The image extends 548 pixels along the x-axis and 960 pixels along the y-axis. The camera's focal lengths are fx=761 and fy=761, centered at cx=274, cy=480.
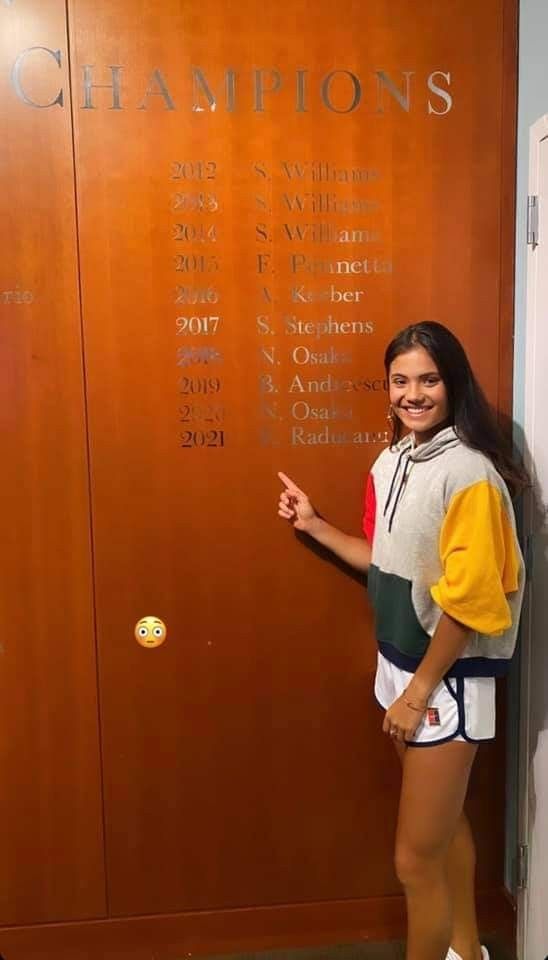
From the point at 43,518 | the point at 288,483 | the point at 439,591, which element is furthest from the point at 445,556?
the point at 43,518

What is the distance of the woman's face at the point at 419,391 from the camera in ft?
4.93

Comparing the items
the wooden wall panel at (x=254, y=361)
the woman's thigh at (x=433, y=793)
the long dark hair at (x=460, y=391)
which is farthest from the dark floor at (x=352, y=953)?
the long dark hair at (x=460, y=391)

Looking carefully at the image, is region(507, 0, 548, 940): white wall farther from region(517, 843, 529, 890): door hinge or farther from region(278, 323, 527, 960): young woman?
region(278, 323, 527, 960): young woman

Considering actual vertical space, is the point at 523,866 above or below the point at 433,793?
below

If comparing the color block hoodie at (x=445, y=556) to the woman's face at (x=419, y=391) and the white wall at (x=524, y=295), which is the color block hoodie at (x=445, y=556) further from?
the white wall at (x=524, y=295)

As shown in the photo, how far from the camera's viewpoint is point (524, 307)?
5.74 ft

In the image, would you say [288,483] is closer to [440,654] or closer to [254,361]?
[254,361]

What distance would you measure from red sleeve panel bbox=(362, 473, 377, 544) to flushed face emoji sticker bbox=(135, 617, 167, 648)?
1.72 ft

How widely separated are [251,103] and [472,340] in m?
0.72

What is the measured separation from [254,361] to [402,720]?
0.84 metres

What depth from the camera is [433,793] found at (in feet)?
4.94

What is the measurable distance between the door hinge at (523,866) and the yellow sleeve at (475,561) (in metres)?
0.75

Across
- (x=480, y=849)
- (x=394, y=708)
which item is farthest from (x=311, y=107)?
(x=480, y=849)

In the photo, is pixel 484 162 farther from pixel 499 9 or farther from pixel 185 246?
pixel 185 246
